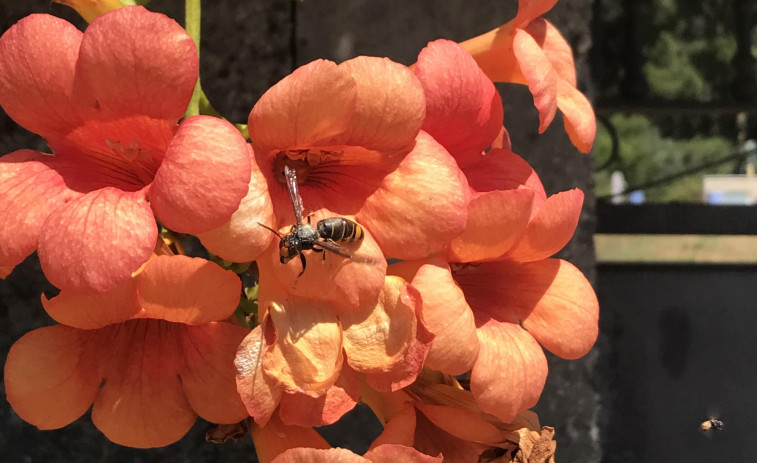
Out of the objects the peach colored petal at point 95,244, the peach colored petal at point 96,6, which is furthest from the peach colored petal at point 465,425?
the peach colored petal at point 96,6

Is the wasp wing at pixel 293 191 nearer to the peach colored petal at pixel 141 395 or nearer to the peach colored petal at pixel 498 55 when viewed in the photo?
the peach colored petal at pixel 141 395

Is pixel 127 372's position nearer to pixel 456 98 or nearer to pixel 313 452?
pixel 313 452

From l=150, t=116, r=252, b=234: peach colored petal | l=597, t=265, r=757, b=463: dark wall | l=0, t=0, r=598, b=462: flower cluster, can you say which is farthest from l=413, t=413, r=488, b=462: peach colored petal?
l=597, t=265, r=757, b=463: dark wall

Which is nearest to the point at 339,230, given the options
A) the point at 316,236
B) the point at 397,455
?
the point at 316,236

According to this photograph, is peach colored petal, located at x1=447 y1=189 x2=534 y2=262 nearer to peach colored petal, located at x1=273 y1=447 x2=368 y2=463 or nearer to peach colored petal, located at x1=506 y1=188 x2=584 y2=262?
peach colored petal, located at x1=506 y1=188 x2=584 y2=262

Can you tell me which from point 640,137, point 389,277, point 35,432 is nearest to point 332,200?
point 389,277

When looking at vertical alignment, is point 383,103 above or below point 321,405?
above
